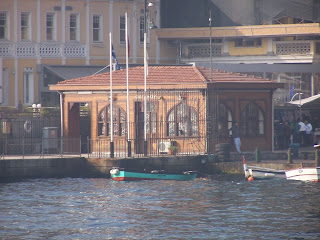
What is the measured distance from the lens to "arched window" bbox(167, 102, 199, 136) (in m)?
51.1

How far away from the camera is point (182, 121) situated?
168 ft

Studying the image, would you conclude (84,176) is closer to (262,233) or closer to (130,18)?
(262,233)

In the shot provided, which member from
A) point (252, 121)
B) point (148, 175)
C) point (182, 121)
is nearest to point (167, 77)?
point (182, 121)

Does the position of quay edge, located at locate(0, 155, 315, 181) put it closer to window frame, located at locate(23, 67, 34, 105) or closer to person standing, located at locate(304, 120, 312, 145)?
person standing, located at locate(304, 120, 312, 145)

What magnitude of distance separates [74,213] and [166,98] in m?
14.5

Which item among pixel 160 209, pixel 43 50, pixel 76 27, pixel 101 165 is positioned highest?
pixel 76 27

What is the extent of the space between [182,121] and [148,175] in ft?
16.8

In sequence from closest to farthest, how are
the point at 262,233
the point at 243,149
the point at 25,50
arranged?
1. the point at 262,233
2. the point at 243,149
3. the point at 25,50

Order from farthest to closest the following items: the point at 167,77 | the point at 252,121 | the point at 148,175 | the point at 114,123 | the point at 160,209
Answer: the point at 167,77, the point at 114,123, the point at 252,121, the point at 148,175, the point at 160,209

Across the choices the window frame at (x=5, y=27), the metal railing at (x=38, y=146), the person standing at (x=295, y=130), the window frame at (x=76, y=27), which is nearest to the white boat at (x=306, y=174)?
the person standing at (x=295, y=130)

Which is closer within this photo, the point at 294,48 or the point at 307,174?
the point at 307,174

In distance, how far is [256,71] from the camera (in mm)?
65438

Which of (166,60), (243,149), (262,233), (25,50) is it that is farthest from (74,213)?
(166,60)

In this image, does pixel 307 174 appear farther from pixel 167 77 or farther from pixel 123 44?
pixel 123 44
